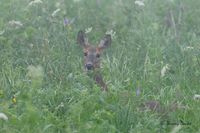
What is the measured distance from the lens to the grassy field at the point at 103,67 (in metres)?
4.88

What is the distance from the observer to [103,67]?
6.35m

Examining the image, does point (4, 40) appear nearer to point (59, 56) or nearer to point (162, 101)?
point (59, 56)

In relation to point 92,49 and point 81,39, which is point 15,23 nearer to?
point 81,39

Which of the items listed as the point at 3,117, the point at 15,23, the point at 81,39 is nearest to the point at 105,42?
the point at 81,39

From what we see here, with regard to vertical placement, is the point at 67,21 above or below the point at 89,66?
above

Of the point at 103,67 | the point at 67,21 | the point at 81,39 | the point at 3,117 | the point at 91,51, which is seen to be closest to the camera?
the point at 3,117

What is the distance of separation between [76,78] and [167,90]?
0.85 meters

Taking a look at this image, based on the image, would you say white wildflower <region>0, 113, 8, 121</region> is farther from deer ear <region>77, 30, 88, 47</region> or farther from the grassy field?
deer ear <region>77, 30, 88, 47</region>

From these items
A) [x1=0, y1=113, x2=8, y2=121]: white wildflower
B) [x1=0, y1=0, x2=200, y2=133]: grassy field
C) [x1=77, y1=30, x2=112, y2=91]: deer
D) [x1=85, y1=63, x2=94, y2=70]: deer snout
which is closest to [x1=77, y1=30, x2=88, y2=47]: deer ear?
[x1=77, y1=30, x2=112, y2=91]: deer

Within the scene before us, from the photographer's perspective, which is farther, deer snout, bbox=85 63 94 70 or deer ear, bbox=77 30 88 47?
deer ear, bbox=77 30 88 47

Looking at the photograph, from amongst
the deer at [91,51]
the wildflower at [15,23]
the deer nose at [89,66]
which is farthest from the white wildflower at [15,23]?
the deer nose at [89,66]

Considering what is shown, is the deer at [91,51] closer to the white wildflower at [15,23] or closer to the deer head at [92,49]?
the deer head at [92,49]

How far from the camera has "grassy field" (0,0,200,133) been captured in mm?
4875

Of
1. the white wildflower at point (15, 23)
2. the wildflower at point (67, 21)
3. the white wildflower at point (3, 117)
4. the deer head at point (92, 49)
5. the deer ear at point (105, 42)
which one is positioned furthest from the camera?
the wildflower at point (67, 21)
